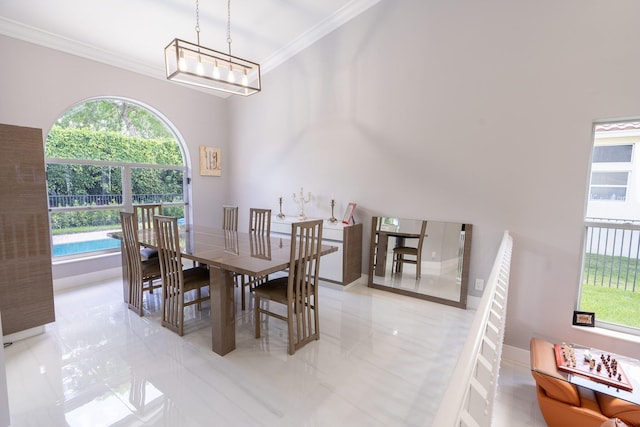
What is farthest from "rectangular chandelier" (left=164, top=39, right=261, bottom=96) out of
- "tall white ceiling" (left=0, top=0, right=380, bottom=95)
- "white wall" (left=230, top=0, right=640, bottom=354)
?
"white wall" (left=230, top=0, right=640, bottom=354)

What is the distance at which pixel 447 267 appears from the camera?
3393mm

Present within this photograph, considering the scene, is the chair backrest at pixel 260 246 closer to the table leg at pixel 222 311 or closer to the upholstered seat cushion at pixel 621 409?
the table leg at pixel 222 311

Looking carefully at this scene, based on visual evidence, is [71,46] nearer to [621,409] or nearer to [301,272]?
[301,272]

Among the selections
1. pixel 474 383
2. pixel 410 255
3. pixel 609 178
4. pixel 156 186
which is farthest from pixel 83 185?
pixel 609 178

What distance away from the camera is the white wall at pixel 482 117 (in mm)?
2514

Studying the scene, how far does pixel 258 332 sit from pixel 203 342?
0.47 m

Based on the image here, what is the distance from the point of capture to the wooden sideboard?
12.3 feet

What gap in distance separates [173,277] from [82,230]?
2364mm

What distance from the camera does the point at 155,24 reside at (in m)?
3.54

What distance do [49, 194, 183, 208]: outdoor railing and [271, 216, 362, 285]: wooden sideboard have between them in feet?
9.31

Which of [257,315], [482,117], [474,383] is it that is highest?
[482,117]

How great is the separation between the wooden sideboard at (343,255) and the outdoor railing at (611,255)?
230cm

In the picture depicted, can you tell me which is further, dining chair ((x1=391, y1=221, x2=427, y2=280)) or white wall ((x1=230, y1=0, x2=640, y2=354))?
dining chair ((x1=391, y1=221, x2=427, y2=280))

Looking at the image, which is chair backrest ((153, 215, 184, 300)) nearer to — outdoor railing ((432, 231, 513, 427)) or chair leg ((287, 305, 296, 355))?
chair leg ((287, 305, 296, 355))
